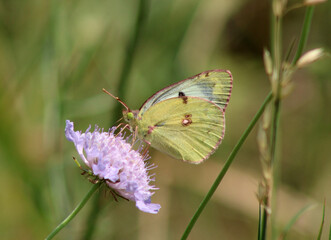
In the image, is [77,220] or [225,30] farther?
[225,30]

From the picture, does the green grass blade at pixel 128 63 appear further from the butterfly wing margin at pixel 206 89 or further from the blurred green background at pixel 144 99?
the butterfly wing margin at pixel 206 89

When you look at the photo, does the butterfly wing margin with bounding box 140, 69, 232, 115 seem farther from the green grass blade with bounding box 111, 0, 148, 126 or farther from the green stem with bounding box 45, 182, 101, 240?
the green stem with bounding box 45, 182, 101, 240

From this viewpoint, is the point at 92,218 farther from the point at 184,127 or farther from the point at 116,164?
the point at 116,164

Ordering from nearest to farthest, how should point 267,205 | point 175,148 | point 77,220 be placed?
point 267,205
point 175,148
point 77,220

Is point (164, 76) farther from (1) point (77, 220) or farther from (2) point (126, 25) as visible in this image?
(1) point (77, 220)

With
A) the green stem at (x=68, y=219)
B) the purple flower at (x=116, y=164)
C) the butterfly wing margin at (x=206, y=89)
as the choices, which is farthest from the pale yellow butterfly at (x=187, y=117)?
the green stem at (x=68, y=219)

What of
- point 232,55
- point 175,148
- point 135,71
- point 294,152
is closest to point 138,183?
point 175,148

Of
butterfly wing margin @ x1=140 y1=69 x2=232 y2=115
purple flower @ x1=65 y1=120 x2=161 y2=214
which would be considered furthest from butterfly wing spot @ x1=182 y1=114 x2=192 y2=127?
purple flower @ x1=65 y1=120 x2=161 y2=214
